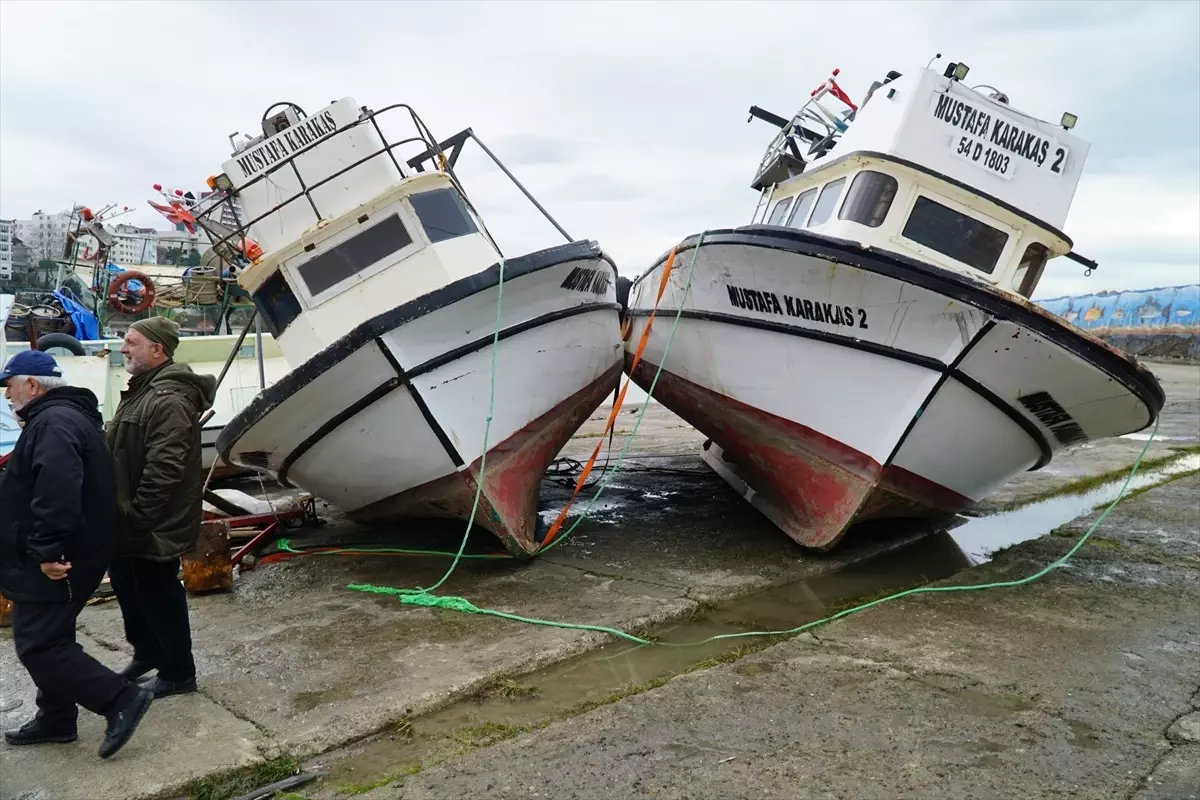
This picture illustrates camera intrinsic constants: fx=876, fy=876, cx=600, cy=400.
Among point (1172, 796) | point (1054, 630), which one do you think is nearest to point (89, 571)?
point (1172, 796)

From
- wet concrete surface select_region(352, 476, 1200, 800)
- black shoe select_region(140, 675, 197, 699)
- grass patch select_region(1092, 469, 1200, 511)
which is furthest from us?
grass patch select_region(1092, 469, 1200, 511)

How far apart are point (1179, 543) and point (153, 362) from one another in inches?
259

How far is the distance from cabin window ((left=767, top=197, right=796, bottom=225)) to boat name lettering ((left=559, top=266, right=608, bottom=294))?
227 centimetres

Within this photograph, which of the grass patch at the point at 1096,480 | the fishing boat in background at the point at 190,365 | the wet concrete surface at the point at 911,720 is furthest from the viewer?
the fishing boat in background at the point at 190,365

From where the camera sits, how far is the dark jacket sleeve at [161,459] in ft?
11.6

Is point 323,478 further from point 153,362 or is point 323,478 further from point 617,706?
point 617,706

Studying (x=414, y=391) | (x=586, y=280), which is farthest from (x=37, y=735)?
(x=586, y=280)

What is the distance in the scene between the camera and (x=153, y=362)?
12.4 feet

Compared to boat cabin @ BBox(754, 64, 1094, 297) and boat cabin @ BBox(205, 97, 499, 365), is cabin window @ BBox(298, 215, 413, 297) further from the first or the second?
boat cabin @ BBox(754, 64, 1094, 297)

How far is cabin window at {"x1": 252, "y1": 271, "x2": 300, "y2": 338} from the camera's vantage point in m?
6.36

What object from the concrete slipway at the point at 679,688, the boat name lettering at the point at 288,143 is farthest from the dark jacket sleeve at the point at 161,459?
the boat name lettering at the point at 288,143

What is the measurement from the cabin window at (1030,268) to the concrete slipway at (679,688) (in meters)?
1.92

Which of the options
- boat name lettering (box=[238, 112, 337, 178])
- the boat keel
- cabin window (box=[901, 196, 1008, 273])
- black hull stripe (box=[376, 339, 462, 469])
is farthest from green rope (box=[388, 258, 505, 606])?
cabin window (box=[901, 196, 1008, 273])

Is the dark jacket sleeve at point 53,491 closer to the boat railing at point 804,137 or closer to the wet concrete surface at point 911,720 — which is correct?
the wet concrete surface at point 911,720
